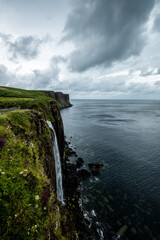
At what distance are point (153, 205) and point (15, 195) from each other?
19.2 metres

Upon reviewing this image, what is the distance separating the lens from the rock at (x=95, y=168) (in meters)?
21.8

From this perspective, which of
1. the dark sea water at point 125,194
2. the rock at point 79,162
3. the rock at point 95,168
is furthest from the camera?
the rock at point 79,162

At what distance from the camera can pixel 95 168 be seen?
23.1 metres

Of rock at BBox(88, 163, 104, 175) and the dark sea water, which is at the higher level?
rock at BBox(88, 163, 104, 175)

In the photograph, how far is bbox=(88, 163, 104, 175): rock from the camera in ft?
71.7

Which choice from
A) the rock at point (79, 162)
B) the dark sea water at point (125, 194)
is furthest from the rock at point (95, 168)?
the rock at point (79, 162)

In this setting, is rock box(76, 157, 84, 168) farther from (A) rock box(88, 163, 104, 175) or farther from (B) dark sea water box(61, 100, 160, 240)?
(A) rock box(88, 163, 104, 175)

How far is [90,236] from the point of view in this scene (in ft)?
39.0

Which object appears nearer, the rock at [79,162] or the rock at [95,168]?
the rock at [95,168]

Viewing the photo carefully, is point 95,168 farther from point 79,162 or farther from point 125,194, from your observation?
point 125,194

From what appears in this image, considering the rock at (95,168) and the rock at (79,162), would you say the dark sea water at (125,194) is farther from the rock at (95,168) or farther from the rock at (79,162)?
the rock at (79,162)

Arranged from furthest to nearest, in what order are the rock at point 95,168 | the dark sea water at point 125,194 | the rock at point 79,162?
the rock at point 79,162
the rock at point 95,168
the dark sea water at point 125,194

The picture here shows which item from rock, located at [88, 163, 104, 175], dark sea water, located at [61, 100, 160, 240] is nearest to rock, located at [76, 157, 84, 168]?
dark sea water, located at [61, 100, 160, 240]

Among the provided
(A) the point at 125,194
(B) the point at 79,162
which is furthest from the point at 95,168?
(A) the point at 125,194
